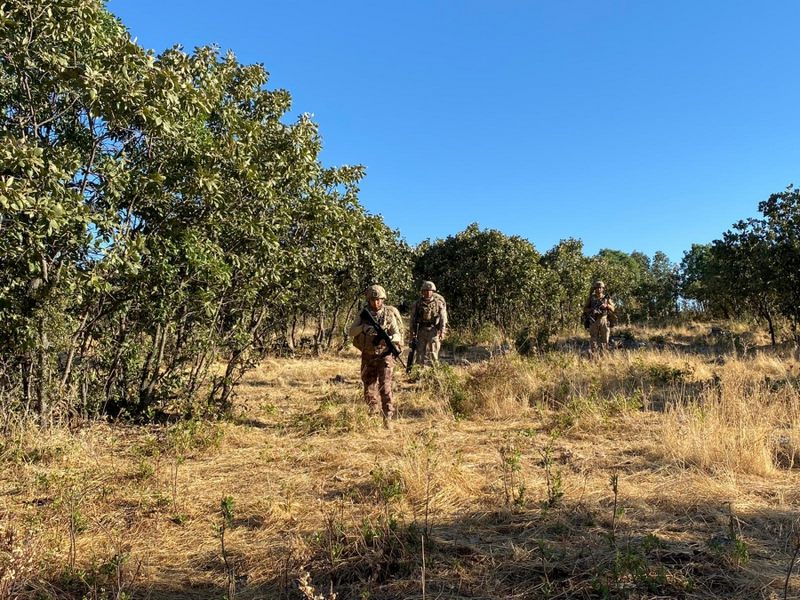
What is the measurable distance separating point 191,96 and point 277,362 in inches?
302

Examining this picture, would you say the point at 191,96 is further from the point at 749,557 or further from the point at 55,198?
the point at 749,557

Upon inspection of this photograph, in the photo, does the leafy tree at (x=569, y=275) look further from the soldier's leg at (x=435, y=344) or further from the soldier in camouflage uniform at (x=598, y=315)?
the soldier's leg at (x=435, y=344)

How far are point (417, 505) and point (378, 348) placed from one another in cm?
259

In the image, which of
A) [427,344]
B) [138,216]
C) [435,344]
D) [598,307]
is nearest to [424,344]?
[427,344]

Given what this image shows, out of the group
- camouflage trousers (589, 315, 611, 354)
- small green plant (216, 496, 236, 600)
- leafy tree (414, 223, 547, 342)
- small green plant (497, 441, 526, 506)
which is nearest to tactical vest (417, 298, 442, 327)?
camouflage trousers (589, 315, 611, 354)

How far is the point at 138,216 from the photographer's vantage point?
4941 millimetres

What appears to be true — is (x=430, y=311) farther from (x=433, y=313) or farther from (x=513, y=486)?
(x=513, y=486)

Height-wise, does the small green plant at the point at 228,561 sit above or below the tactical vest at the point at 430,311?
below

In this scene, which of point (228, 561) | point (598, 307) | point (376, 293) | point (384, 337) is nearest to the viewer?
point (228, 561)

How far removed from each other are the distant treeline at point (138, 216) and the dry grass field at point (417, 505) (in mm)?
635

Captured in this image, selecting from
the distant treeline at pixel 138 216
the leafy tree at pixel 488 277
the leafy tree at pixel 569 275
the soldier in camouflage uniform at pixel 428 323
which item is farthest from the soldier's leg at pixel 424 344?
the leafy tree at pixel 569 275

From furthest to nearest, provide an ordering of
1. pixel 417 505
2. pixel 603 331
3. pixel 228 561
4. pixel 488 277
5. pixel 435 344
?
pixel 488 277, pixel 603 331, pixel 435 344, pixel 417 505, pixel 228 561

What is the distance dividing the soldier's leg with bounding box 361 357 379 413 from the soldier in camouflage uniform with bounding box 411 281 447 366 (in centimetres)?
282

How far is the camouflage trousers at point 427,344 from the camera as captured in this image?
889 centimetres
